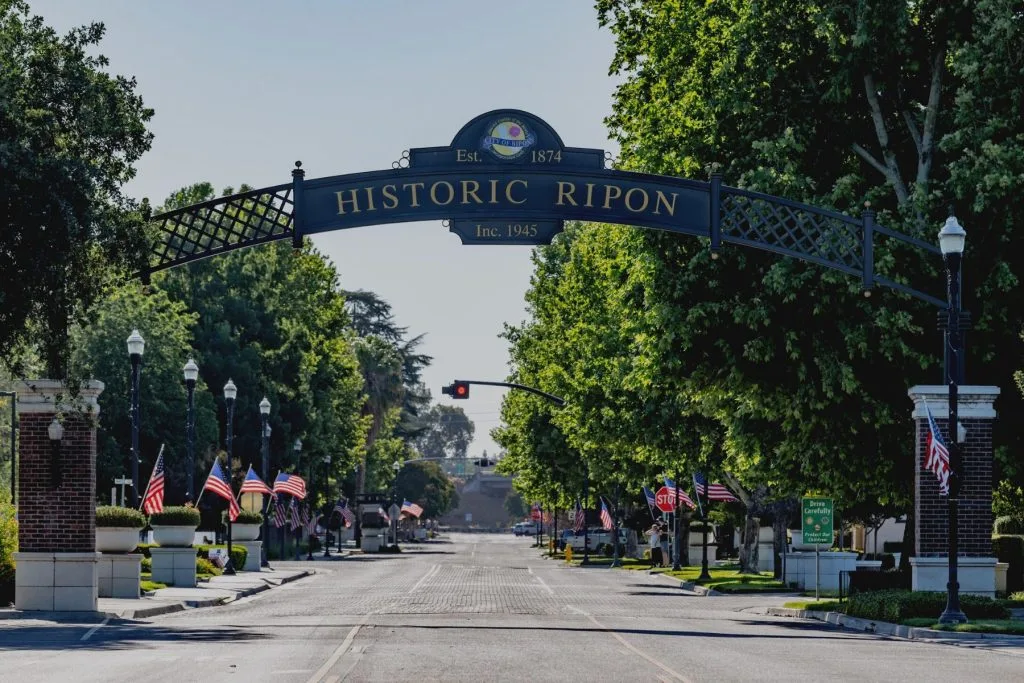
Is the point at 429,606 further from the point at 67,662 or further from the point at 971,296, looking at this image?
the point at 67,662

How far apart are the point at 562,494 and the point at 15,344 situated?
5950 centimetres

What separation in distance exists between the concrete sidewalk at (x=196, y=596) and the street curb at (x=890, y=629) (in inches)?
492

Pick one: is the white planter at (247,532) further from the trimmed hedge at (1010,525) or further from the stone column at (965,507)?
the stone column at (965,507)

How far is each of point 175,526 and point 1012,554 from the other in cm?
2230

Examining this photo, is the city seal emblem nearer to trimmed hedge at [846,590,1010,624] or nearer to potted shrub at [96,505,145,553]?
trimmed hedge at [846,590,1010,624]

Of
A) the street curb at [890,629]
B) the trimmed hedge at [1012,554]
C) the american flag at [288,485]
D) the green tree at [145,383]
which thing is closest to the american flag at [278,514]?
the green tree at [145,383]

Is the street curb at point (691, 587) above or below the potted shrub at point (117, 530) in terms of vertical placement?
below

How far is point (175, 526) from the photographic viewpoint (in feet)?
136

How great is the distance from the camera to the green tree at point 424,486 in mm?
181625

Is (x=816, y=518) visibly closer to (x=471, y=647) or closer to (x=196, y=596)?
(x=196, y=596)

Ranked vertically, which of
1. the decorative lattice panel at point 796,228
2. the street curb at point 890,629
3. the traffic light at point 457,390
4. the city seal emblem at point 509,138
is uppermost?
the city seal emblem at point 509,138

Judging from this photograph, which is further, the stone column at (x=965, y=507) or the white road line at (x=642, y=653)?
the stone column at (x=965, y=507)

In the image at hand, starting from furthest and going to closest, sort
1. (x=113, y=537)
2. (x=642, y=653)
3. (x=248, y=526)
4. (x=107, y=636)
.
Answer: (x=248, y=526) < (x=113, y=537) < (x=107, y=636) < (x=642, y=653)

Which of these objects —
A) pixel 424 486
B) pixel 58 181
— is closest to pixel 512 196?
pixel 58 181
